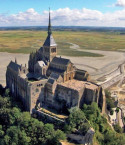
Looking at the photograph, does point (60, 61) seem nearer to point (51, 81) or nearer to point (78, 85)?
point (51, 81)

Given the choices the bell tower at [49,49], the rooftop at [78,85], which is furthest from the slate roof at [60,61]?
the rooftop at [78,85]

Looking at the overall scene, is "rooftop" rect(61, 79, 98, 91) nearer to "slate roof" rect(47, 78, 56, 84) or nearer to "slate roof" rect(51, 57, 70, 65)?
"slate roof" rect(47, 78, 56, 84)

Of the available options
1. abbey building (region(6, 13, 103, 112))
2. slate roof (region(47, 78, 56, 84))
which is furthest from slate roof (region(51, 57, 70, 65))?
slate roof (region(47, 78, 56, 84))

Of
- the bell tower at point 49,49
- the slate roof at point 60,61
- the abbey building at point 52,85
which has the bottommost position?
the abbey building at point 52,85

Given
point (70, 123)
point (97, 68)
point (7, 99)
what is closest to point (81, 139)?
point (70, 123)

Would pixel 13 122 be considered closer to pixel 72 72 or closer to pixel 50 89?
pixel 50 89

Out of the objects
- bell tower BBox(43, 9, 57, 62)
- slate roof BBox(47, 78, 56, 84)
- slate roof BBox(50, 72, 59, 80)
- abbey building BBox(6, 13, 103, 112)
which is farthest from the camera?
bell tower BBox(43, 9, 57, 62)

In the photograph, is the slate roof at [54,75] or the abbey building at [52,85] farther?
the slate roof at [54,75]

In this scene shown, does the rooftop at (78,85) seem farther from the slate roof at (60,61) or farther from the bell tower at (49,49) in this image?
the bell tower at (49,49)
